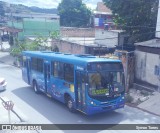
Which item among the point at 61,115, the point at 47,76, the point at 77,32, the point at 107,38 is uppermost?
the point at 107,38

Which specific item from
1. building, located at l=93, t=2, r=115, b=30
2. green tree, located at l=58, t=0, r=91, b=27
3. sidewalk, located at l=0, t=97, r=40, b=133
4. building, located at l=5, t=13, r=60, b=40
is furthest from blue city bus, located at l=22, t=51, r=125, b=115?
green tree, located at l=58, t=0, r=91, b=27

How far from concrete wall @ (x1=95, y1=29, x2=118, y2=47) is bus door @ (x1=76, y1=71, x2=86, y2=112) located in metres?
14.1

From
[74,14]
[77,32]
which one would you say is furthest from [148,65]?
[74,14]

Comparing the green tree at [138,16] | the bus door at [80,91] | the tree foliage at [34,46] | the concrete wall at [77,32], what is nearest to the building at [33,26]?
the concrete wall at [77,32]

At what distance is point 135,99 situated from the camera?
16.2 metres

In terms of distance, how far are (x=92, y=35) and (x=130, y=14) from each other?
18.6m

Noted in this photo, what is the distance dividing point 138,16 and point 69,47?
8249 millimetres

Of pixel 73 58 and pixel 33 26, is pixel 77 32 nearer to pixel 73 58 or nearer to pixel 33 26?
pixel 33 26

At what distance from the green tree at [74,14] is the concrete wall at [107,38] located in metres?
27.5

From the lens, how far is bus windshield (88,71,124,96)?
1214 centimetres

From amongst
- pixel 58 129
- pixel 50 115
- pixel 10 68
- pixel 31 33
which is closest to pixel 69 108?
pixel 50 115

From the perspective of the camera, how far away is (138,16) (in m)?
23.0

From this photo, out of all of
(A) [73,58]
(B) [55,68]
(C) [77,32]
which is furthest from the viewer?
(C) [77,32]

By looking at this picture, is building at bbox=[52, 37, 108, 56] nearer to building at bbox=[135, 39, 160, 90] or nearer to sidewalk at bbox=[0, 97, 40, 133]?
building at bbox=[135, 39, 160, 90]
